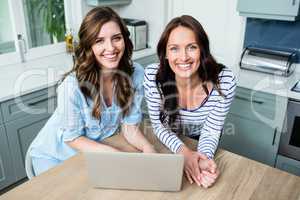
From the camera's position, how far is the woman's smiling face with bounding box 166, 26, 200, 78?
1254 mm

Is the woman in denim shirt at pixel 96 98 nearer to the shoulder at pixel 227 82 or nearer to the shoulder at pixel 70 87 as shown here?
the shoulder at pixel 70 87

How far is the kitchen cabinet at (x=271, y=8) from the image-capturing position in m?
1.90

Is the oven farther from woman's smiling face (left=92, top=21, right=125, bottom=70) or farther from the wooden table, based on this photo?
woman's smiling face (left=92, top=21, right=125, bottom=70)

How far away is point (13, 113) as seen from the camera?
1.86m

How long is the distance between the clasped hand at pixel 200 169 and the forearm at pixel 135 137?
0.62 ft

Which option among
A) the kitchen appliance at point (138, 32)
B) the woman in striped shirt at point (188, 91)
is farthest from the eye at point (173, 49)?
the kitchen appliance at point (138, 32)

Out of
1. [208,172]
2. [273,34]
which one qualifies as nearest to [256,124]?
[273,34]

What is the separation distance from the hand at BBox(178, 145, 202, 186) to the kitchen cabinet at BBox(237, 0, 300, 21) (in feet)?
4.24

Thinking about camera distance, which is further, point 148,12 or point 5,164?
point 148,12

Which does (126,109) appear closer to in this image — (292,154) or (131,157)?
(131,157)

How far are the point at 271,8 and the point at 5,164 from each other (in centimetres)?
207

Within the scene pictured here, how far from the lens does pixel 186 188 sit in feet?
3.27

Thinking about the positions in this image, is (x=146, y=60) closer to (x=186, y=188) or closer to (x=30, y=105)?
(x=30, y=105)

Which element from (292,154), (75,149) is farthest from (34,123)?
(292,154)
